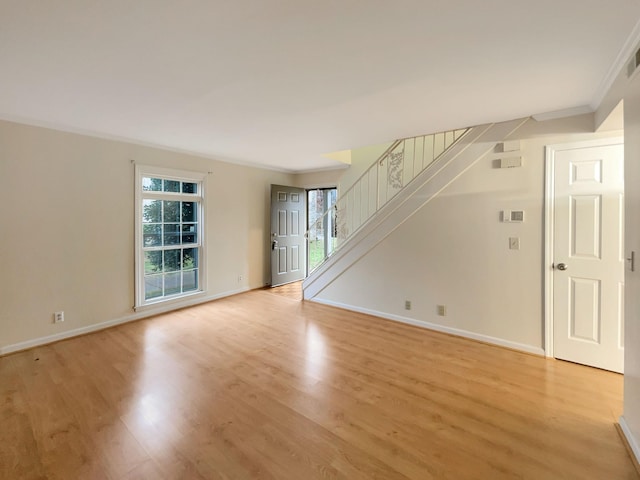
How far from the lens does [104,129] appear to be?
3309 mm

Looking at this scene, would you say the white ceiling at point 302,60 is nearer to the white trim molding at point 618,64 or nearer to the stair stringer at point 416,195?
the white trim molding at point 618,64

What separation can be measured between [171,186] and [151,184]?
28 centimetres

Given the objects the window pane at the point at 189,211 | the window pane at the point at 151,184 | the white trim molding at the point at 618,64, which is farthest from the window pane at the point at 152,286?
the white trim molding at the point at 618,64

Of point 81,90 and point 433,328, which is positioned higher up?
point 81,90

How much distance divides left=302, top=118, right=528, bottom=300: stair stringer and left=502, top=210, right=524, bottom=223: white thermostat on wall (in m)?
0.66

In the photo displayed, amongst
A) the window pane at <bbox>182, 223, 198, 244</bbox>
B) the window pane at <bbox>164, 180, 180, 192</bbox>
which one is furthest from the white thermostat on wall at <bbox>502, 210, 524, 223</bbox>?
the window pane at <bbox>164, 180, 180, 192</bbox>

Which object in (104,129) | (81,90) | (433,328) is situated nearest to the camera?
(81,90)

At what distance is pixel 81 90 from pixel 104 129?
1171mm

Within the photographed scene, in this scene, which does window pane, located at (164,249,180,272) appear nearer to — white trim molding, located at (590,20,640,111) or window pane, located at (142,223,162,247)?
window pane, located at (142,223,162,247)

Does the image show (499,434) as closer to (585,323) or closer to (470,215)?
(585,323)

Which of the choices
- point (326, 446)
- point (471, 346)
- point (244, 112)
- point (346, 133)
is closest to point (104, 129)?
point (244, 112)

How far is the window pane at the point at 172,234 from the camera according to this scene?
14.0 ft

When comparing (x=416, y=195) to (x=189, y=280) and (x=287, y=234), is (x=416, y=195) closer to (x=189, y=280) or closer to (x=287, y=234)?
(x=287, y=234)

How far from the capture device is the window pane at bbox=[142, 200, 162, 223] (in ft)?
13.1
